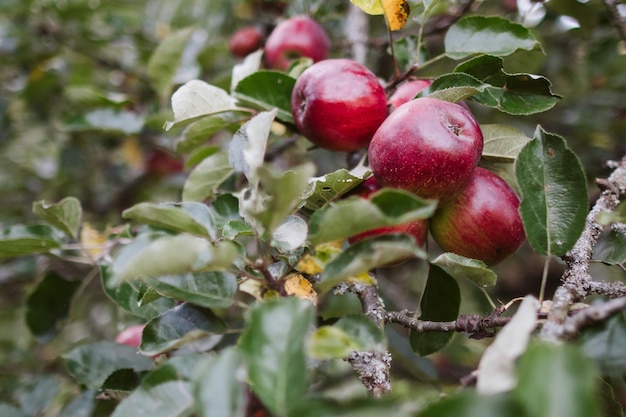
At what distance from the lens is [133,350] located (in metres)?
1.09

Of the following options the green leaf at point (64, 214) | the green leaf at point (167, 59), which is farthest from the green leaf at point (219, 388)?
the green leaf at point (167, 59)

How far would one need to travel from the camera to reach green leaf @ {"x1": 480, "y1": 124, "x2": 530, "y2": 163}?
95 cm

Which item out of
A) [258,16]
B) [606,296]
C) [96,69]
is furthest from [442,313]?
[96,69]

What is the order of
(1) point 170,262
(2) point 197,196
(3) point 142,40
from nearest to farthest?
(1) point 170,262 < (2) point 197,196 < (3) point 142,40

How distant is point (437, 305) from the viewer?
97 cm

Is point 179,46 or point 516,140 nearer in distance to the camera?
point 516,140

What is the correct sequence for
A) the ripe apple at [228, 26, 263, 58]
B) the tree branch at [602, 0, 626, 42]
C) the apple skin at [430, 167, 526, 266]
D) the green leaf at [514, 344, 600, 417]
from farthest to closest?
the ripe apple at [228, 26, 263, 58] < the tree branch at [602, 0, 626, 42] < the apple skin at [430, 167, 526, 266] < the green leaf at [514, 344, 600, 417]

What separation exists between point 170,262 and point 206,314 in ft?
0.83

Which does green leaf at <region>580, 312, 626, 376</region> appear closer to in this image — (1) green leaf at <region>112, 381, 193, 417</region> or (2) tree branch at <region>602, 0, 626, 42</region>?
(1) green leaf at <region>112, 381, 193, 417</region>

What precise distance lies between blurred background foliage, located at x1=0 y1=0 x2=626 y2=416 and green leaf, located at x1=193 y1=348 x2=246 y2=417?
932 millimetres

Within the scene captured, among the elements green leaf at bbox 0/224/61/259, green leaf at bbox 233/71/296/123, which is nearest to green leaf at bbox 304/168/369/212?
green leaf at bbox 233/71/296/123

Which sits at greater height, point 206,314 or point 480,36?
point 480,36

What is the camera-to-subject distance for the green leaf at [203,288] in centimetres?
72

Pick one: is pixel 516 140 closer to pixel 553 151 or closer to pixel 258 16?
pixel 553 151
